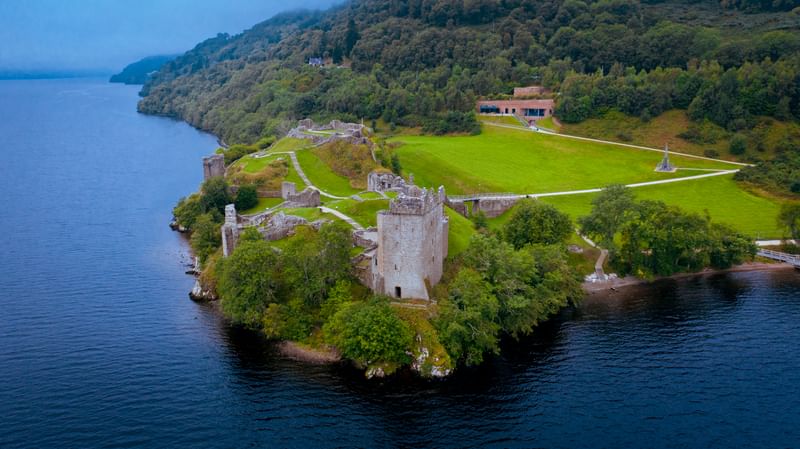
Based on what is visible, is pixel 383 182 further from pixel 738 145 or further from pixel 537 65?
pixel 537 65

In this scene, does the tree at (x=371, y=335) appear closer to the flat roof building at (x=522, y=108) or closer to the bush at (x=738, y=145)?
the bush at (x=738, y=145)

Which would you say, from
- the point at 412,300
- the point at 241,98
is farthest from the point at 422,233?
the point at 241,98

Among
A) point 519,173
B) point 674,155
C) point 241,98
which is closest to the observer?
point 519,173

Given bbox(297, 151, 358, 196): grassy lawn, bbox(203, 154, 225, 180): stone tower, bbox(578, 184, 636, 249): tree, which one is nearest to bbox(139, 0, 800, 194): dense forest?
bbox(203, 154, 225, 180): stone tower

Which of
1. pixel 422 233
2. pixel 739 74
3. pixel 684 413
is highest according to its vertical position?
pixel 739 74

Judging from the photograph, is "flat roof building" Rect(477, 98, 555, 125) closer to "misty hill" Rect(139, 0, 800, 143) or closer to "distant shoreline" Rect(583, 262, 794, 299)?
"misty hill" Rect(139, 0, 800, 143)

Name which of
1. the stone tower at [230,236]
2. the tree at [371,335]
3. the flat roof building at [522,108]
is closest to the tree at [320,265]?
the tree at [371,335]

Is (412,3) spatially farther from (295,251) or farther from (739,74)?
(295,251)
